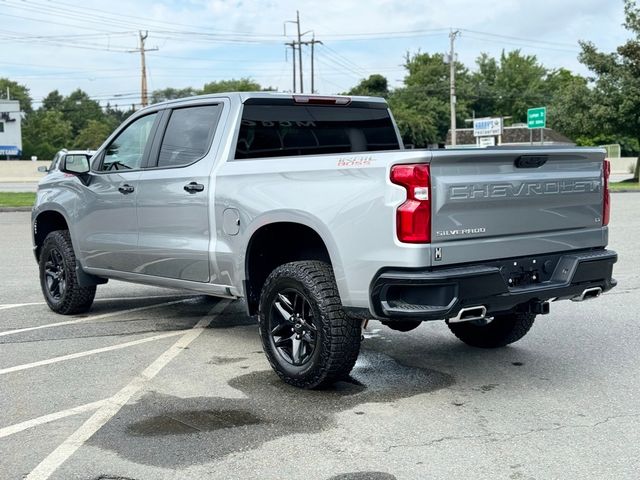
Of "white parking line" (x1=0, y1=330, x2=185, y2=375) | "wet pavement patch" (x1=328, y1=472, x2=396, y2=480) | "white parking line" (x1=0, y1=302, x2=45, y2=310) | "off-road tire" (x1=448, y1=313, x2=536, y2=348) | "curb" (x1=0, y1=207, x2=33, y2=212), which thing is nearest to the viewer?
"wet pavement patch" (x1=328, y1=472, x2=396, y2=480)

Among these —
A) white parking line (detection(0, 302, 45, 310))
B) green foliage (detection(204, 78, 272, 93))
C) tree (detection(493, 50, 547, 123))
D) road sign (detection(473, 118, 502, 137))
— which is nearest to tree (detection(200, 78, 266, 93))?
green foliage (detection(204, 78, 272, 93))

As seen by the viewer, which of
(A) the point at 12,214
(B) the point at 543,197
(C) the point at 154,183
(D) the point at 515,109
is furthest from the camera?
(D) the point at 515,109

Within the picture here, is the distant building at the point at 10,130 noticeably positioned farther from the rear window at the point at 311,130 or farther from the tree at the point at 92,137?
the rear window at the point at 311,130

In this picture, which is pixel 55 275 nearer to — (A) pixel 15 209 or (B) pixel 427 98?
(A) pixel 15 209

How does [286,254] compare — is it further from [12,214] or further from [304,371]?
[12,214]

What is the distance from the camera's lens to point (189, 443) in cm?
443

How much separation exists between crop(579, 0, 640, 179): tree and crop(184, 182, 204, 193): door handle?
3671 centimetres

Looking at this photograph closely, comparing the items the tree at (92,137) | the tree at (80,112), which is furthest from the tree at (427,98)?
the tree at (80,112)

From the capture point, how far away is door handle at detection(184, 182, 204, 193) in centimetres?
621

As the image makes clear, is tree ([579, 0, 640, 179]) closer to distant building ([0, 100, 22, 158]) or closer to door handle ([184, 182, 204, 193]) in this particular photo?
door handle ([184, 182, 204, 193])

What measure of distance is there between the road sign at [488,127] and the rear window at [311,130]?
4306 cm

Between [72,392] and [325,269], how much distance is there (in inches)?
74.1

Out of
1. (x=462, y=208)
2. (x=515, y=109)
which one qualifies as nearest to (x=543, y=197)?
(x=462, y=208)

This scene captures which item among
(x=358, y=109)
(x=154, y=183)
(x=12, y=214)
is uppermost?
(x=358, y=109)
